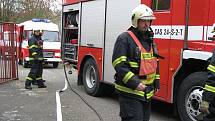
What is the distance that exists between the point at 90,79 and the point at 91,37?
1212 millimetres

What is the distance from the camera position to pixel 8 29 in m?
14.9

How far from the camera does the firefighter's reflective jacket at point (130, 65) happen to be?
4848mm

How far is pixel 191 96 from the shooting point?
7176 mm

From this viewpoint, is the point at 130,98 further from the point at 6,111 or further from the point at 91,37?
the point at 91,37

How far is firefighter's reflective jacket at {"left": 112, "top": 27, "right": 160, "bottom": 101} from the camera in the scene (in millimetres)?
4848

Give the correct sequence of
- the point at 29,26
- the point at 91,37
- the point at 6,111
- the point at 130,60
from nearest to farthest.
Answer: the point at 130,60 → the point at 6,111 → the point at 91,37 → the point at 29,26

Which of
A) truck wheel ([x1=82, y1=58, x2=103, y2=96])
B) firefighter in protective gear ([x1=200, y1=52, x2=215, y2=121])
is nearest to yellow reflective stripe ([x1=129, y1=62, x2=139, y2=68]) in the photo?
firefighter in protective gear ([x1=200, y1=52, x2=215, y2=121])

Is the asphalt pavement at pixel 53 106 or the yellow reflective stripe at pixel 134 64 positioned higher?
the yellow reflective stripe at pixel 134 64

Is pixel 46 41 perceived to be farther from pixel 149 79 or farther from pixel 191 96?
pixel 149 79

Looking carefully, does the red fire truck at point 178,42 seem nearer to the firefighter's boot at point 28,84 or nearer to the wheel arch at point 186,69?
the wheel arch at point 186,69

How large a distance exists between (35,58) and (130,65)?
8286 millimetres

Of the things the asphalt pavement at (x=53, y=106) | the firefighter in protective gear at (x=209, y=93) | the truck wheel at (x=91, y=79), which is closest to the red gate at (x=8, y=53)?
the asphalt pavement at (x=53, y=106)

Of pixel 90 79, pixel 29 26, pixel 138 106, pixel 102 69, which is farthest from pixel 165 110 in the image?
pixel 29 26

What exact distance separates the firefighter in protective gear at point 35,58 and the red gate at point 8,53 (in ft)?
6.44
